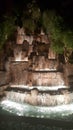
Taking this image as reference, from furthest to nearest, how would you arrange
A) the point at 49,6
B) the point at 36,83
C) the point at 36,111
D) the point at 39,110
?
1. the point at 36,83
2. the point at 49,6
3. the point at 39,110
4. the point at 36,111

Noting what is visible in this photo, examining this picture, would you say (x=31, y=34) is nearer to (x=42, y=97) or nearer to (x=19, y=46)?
(x=19, y=46)

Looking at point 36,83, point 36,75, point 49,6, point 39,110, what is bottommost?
point 39,110

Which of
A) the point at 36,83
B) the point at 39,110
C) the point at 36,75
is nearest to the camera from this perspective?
the point at 39,110

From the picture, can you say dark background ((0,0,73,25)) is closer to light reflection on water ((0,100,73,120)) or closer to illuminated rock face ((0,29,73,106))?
illuminated rock face ((0,29,73,106))

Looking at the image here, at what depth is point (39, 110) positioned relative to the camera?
11.6 m

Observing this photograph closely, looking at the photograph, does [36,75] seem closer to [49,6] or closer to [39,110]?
[39,110]

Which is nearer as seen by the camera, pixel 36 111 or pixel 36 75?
pixel 36 111

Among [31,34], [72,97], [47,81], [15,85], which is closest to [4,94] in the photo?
[15,85]

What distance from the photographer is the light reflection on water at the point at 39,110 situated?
35.5 feet

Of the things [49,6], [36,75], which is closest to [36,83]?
[36,75]

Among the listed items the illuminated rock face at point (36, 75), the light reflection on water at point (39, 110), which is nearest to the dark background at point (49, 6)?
the illuminated rock face at point (36, 75)

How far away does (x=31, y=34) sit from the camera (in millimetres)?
15773

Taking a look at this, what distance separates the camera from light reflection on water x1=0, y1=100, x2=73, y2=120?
10.8 meters

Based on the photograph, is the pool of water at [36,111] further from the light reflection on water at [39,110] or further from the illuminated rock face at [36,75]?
the illuminated rock face at [36,75]
